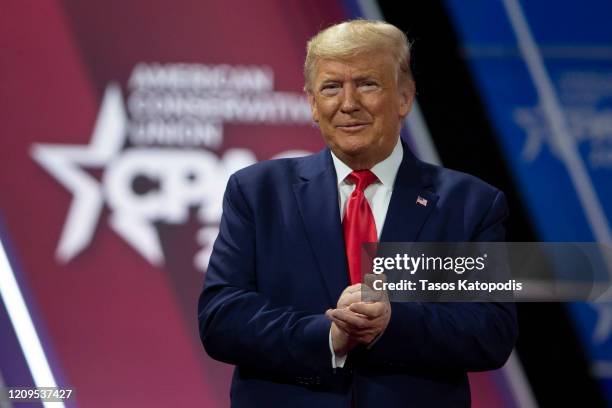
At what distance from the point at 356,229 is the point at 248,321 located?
0.27 m

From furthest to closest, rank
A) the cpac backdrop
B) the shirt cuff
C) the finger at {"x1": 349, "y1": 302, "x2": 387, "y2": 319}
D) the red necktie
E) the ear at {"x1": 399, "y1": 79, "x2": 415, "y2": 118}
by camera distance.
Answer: the cpac backdrop < the ear at {"x1": 399, "y1": 79, "x2": 415, "y2": 118} < the red necktie < the shirt cuff < the finger at {"x1": 349, "y1": 302, "x2": 387, "y2": 319}

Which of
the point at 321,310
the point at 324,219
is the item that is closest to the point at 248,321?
the point at 321,310

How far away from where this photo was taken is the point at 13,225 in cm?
292

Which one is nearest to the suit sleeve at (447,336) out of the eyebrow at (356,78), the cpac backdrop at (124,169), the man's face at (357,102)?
the man's face at (357,102)

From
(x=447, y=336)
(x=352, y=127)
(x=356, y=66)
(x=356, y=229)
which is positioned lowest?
(x=447, y=336)

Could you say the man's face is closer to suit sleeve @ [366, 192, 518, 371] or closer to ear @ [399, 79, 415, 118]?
ear @ [399, 79, 415, 118]

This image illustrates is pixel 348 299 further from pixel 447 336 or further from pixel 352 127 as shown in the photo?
pixel 352 127

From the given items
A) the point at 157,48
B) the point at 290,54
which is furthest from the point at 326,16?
the point at 157,48

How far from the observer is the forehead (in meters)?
1.76

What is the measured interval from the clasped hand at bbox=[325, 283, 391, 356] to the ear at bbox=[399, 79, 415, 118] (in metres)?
0.45

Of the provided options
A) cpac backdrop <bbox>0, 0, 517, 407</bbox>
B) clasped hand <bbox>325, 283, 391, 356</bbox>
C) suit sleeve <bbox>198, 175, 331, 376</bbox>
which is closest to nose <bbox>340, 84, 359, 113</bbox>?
suit sleeve <bbox>198, 175, 331, 376</bbox>

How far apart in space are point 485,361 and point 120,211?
62.1 inches

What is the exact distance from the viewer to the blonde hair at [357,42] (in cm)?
175

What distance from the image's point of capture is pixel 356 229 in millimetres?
1746
